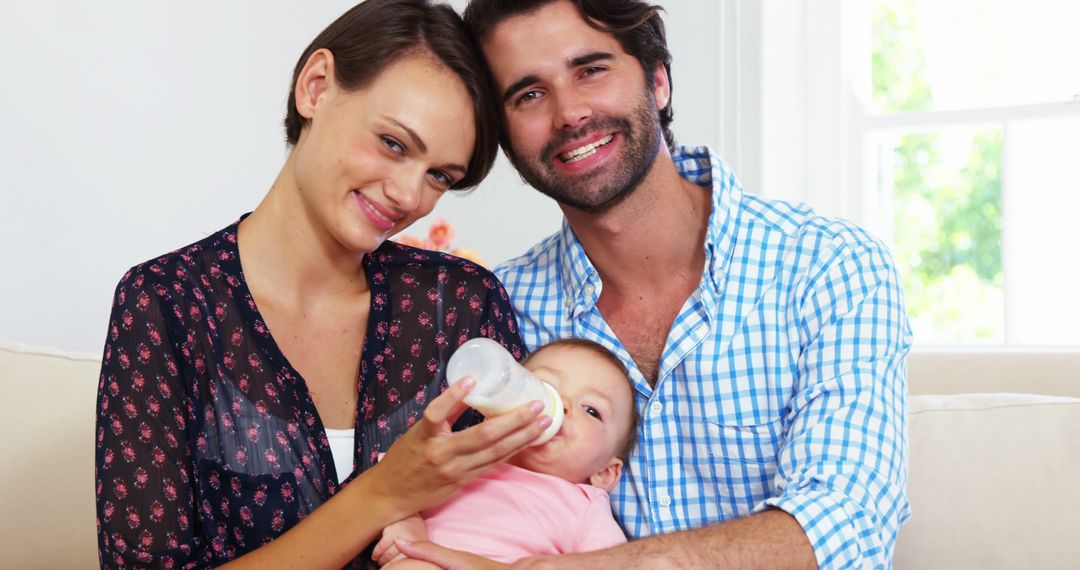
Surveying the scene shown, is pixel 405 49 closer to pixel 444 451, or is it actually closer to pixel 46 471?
pixel 444 451

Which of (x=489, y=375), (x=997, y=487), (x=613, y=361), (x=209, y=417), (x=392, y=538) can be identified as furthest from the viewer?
(x=997, y=487)

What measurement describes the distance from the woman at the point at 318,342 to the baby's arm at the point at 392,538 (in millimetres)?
16

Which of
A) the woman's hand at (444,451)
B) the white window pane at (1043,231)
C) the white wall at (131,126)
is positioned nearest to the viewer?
the woman's hand at (444,451)

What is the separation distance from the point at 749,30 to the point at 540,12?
174cm

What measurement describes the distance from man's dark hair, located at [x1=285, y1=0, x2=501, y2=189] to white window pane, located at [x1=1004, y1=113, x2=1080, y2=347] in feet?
7.59

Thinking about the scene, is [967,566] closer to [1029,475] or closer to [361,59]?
[1029,475]

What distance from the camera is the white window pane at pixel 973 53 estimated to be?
3.45 metres

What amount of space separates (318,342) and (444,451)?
0.46 meters

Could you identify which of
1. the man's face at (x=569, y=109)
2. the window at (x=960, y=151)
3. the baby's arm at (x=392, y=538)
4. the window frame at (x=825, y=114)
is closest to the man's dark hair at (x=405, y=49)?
the man's face at (x=569, y=109)

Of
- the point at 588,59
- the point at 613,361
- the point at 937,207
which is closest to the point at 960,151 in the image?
the point at 937,207

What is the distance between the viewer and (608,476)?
1.78m

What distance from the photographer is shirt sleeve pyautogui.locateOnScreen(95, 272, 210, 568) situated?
5.00ft

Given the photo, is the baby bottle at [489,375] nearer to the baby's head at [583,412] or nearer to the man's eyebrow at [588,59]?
the baby's head at [583,412]

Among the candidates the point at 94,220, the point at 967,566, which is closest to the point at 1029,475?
the point at 967,566
